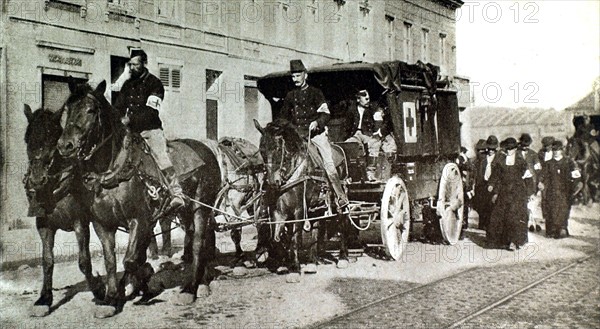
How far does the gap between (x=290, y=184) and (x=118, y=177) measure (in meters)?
2.08

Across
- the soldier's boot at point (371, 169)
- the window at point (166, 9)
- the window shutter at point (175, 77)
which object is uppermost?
the window at point (166, 9)

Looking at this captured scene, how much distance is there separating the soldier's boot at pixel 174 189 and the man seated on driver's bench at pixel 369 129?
275 cm

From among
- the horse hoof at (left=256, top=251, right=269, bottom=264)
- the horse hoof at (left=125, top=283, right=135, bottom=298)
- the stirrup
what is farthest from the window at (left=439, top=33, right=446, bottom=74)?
the horse hoof at (left=125, top=283, right=135, bottom=298)

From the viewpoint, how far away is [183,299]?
509 centimetres

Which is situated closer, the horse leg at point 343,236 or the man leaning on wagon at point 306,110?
the man leaning on wagon at point 306,110

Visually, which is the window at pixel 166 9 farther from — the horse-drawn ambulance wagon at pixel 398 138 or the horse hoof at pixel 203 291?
the horse hoof at pixel 203 291

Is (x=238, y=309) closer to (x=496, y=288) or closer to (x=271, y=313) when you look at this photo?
(x=271, y=313)

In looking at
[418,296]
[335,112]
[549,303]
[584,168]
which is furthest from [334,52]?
[584,168]

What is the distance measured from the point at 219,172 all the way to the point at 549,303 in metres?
3.59

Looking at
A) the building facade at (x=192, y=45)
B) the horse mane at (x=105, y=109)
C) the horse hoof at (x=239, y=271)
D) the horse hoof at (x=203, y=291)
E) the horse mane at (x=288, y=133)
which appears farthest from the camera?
the horse hoof at (x=239, y=271)

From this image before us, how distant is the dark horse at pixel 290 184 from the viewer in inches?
231

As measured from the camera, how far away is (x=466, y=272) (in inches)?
267

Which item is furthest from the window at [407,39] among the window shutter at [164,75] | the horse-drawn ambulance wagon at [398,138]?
the window shutter at [164,75]

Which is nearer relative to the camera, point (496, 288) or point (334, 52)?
point (496, 288)
